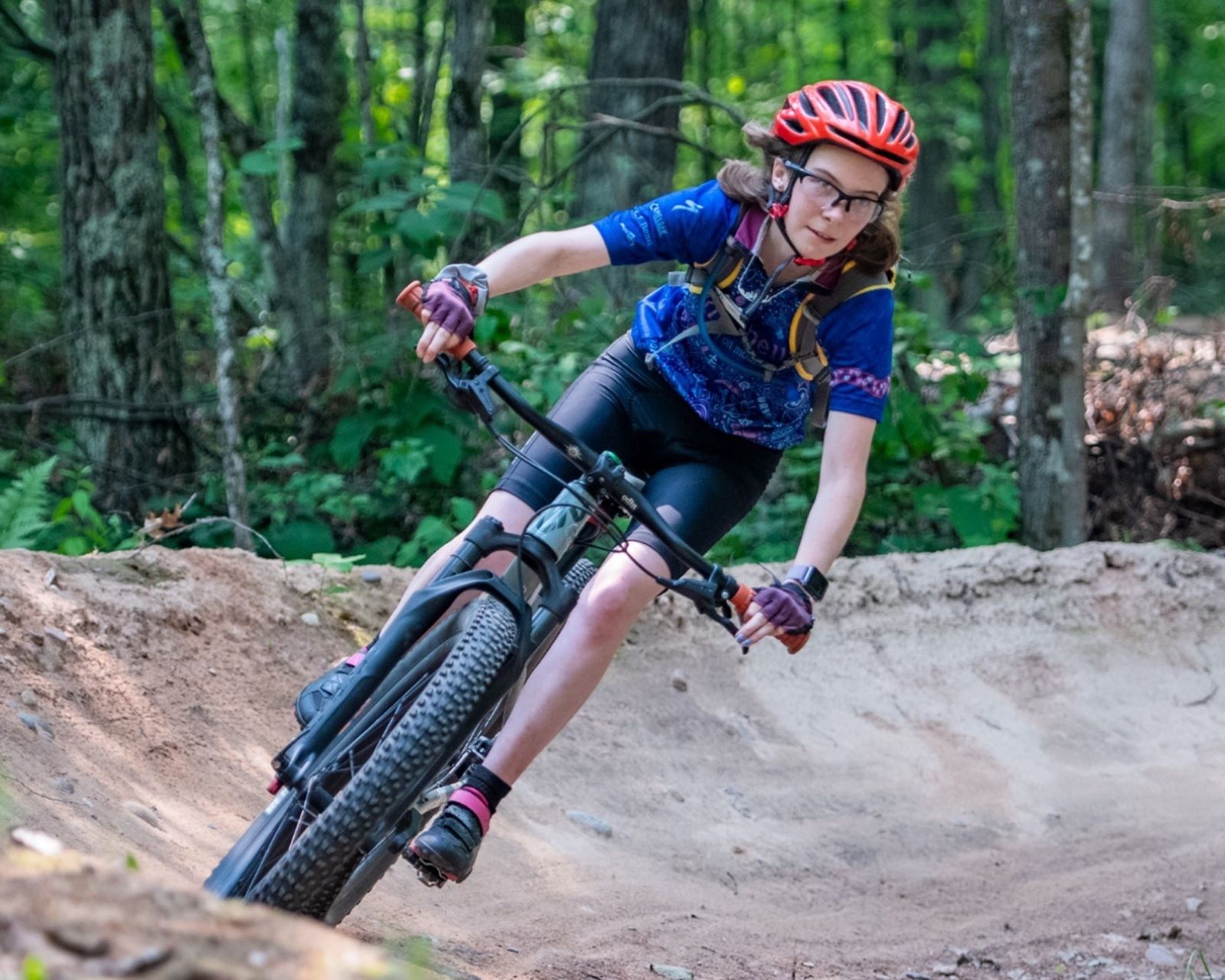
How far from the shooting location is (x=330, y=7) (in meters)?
9.73

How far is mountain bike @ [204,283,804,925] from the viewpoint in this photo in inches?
118

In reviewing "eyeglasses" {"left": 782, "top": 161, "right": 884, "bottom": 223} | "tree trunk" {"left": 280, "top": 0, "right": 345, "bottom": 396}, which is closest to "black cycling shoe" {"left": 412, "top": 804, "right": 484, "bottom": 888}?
"eyeglasses" {"left": 782, "top": 161, "right": 884, "bottom": 223}

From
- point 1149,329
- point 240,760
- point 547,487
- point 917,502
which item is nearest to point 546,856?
point 240,760

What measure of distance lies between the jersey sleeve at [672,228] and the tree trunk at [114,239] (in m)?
4.74

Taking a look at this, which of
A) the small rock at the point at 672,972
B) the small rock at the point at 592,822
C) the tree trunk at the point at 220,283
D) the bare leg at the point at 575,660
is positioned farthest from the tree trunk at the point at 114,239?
the small rock at the point at 672,972

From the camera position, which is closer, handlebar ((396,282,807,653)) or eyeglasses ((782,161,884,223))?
handlebar ((396,282,807,653))

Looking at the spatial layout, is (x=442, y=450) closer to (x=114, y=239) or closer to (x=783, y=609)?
(x=114, y=239)

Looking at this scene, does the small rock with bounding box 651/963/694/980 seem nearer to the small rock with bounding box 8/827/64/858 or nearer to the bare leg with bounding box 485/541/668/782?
the bare leg with bounding box 485/541/668/782

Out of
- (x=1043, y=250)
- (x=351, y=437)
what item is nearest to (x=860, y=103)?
(x=1043, y=250)

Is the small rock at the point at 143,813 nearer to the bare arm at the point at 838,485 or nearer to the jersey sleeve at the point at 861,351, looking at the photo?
the bare arm at the point at 838,485

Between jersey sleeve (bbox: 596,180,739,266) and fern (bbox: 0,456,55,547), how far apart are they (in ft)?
11.0

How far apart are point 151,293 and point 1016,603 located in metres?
5.33

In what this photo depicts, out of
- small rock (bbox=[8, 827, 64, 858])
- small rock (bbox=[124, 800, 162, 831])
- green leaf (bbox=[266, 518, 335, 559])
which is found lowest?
green leaf (bbox=[266, 518, 335, 559])

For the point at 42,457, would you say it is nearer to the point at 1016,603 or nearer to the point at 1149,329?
the point at 1016,603
